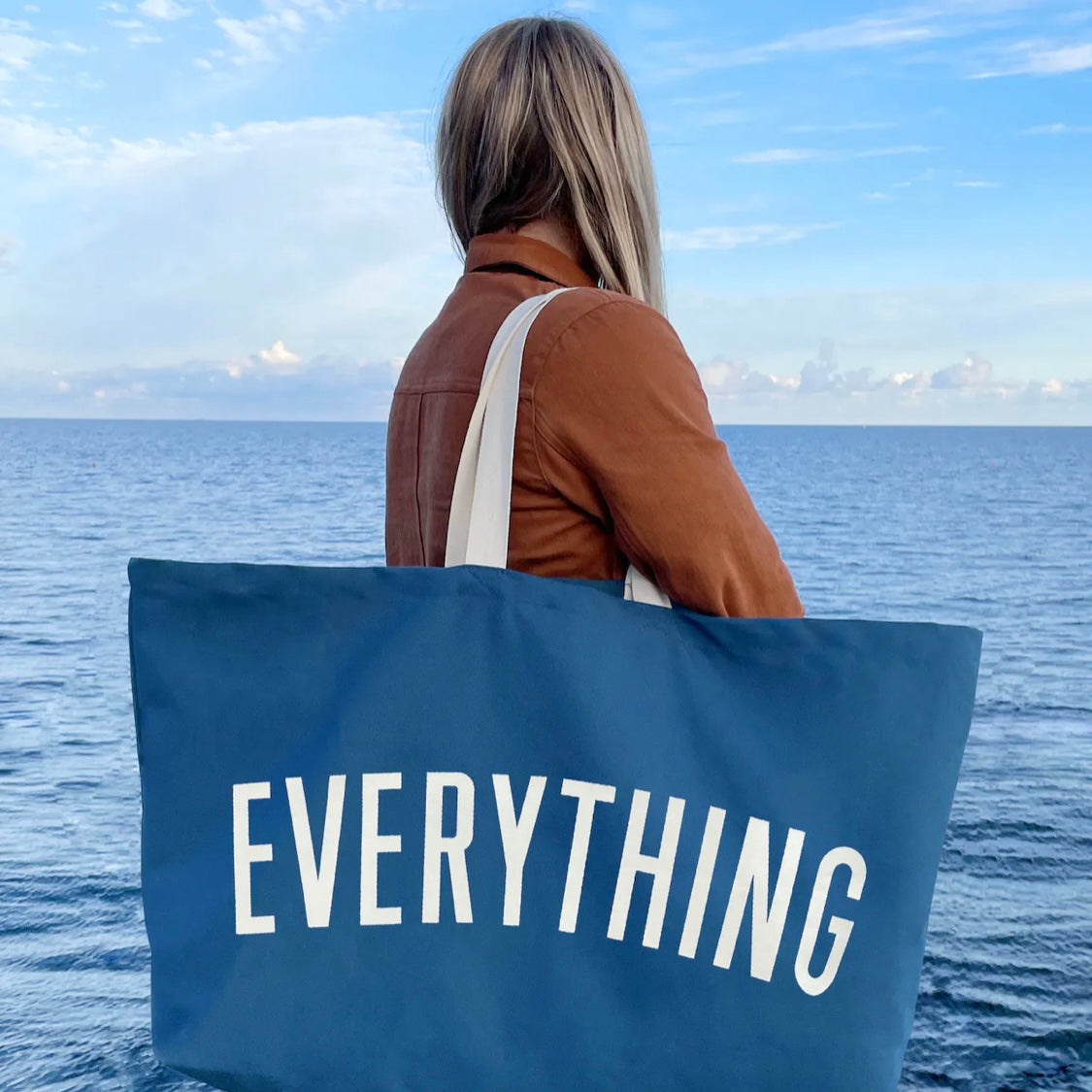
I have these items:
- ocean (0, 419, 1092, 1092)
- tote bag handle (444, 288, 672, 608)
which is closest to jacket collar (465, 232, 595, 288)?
tote bag handle (444, 288, 672, 608)

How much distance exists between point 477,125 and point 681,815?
98 centimetres

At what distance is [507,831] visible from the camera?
57.2 inches

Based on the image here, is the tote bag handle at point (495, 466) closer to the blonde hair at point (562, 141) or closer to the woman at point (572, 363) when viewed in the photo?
the woman at point (572, 363)

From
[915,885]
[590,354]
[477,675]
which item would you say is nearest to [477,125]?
[590,354]

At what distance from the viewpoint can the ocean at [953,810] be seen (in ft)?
27.3

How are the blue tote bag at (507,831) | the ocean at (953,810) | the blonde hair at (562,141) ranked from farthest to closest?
1. the ocean at (953,810)
2. the blonde hair at (562,141)
3. the blue tote bag at (507,831)

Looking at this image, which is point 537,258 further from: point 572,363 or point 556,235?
point 572,363

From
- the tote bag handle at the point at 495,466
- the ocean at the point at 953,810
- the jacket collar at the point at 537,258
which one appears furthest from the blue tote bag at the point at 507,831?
the ocean at the point at 953,810

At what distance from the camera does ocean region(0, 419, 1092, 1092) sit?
8312 mm

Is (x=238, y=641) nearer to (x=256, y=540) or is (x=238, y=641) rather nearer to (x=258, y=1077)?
(x=258, y=1077)

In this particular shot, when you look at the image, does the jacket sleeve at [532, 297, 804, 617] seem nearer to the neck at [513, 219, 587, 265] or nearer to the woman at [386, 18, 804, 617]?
the woman at [386, 18, 804, 617]

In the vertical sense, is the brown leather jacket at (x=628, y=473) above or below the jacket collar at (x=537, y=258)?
below

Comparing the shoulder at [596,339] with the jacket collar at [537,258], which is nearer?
the shoulder at [596,339]

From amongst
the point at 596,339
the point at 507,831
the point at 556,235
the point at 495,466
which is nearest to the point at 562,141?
the point at 556,235
